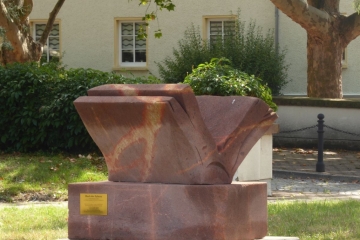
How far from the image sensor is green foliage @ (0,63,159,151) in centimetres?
1386

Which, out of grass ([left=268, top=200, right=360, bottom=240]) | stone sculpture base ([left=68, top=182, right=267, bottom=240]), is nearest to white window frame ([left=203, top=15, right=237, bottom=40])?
grass ([left=268, top=200, right=360, bottom=240])

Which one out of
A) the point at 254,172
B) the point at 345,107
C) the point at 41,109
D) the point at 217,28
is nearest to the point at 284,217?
the point at 254,172

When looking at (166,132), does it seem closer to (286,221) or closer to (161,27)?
(286,221)

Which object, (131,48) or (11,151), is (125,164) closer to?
(11,151)

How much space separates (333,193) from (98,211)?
6422 mm

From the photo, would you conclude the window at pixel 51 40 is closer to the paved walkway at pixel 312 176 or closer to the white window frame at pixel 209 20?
the white window frame at pixel 209 20

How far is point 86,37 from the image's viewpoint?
2606cm

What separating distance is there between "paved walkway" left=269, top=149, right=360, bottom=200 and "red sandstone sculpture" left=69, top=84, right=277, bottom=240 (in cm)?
510

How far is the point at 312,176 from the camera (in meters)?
13.6

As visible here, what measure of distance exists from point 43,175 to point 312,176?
488 cm

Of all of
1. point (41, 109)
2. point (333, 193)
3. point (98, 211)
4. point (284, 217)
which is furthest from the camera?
point (41, 109)

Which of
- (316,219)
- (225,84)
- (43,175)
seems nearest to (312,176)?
(225,84)

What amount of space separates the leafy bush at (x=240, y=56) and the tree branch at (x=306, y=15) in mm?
3067

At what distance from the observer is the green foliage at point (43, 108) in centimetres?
1386
